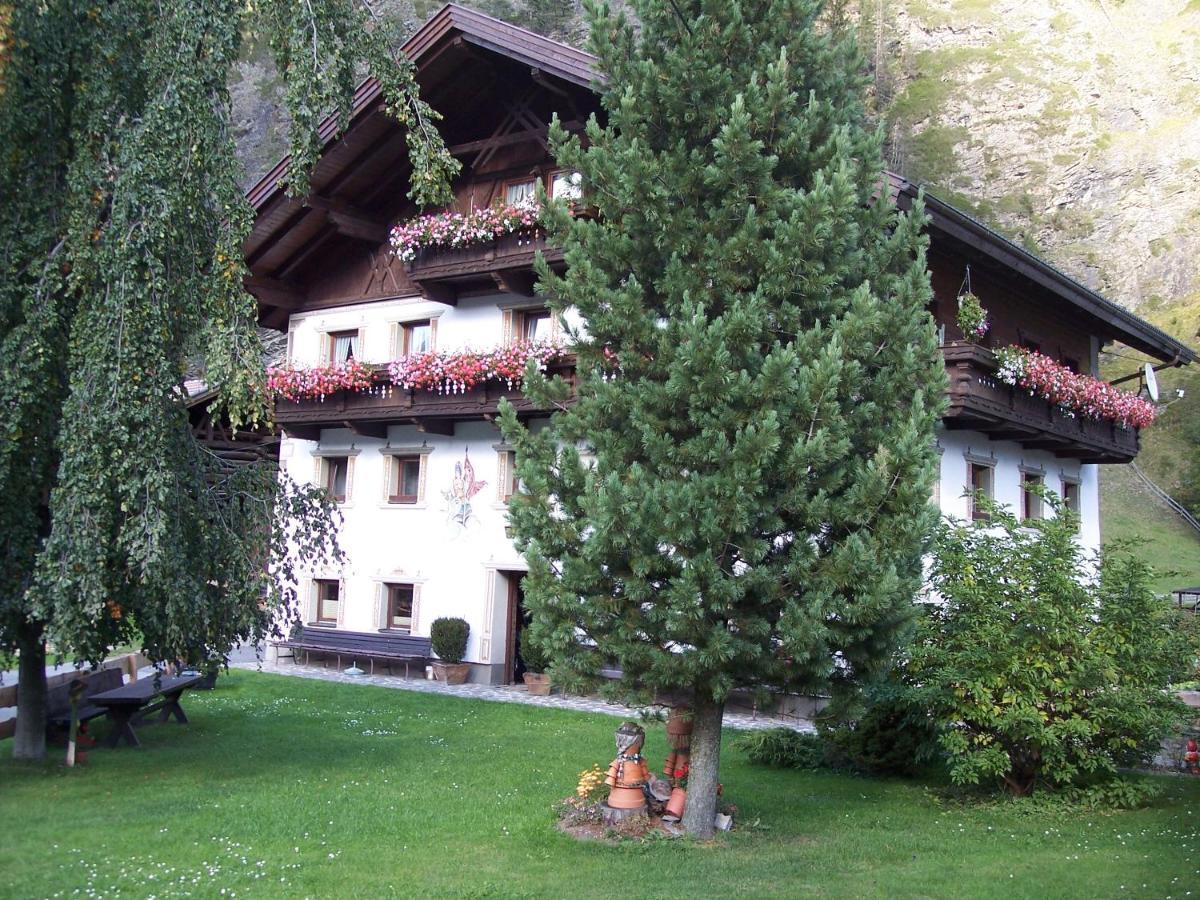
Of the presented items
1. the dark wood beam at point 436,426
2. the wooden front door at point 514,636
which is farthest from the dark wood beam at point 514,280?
the wooden front door at point 514,636

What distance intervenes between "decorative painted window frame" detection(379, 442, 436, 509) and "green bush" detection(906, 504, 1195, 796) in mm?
12319

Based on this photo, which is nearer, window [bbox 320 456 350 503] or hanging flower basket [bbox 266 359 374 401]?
hanging flower basket [bbox 266 359 374 401]

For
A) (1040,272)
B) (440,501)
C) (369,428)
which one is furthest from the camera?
(369,428)

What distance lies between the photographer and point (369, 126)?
19938 mm

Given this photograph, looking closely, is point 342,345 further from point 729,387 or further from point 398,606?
point 729,387

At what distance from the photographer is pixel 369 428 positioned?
21.4 meters

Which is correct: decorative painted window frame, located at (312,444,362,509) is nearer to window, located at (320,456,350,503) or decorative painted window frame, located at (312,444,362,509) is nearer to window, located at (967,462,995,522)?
window, located at (320,456,350,503)

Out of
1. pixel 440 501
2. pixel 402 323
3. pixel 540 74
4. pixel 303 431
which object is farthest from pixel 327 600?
pixel 540 74

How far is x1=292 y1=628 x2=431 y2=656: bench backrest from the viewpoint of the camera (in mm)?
20500

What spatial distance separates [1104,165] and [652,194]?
77.2 m

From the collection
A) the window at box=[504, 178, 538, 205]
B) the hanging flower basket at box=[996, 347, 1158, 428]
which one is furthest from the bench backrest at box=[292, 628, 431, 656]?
the hanging flower basket at box=[996, 347, 1158, 428]

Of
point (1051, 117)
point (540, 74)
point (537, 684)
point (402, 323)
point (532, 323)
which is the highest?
point (1051, 117)

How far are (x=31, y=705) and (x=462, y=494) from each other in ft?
32.6

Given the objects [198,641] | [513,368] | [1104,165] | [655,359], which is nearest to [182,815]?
[198,641]
